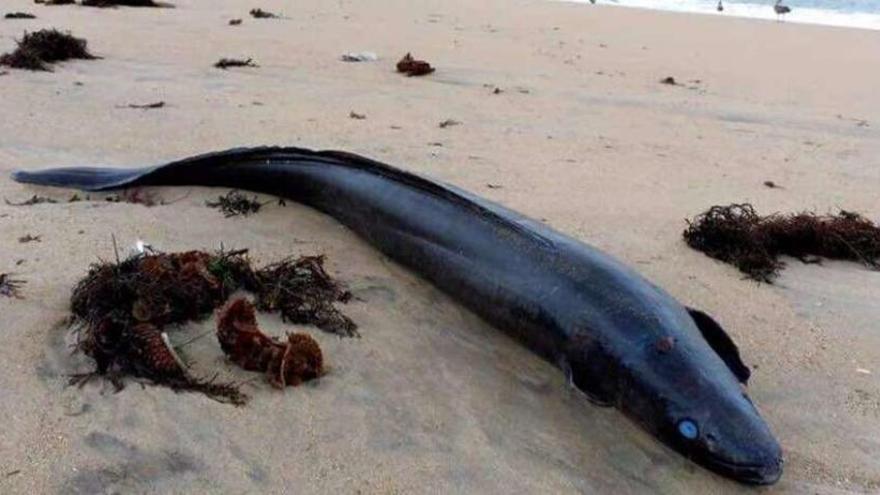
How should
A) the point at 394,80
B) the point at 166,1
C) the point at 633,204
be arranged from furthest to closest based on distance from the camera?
the point at 166,1
the point at 394,80
the point at 633,204

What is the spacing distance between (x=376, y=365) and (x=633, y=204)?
2649 millimetres

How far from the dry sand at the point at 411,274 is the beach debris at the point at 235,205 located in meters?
0.09

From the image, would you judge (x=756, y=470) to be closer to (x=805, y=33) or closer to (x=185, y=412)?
(x=185, y=412)

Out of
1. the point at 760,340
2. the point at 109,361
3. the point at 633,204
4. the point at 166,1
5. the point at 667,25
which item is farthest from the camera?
the point at 667,25

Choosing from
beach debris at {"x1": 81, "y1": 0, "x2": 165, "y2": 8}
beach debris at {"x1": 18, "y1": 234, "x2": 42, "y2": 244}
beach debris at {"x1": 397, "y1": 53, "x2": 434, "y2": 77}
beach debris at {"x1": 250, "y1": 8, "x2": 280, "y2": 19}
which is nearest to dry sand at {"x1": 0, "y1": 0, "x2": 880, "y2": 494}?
beach debris at {"x1": 18, "y1": 234, "x2": 42, "y2": 244}

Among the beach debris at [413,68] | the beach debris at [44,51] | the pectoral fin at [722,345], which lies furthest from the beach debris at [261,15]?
the pectoral fin at [722,345]

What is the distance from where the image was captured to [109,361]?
3033mm

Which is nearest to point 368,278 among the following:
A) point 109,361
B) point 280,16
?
point 109,361

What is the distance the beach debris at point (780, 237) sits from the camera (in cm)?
469

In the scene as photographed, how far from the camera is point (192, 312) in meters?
3.37

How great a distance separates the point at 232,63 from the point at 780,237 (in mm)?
5822

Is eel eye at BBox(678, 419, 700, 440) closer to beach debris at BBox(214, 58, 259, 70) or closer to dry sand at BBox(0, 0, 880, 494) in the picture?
dry sand at BBox(0, 0, 880, 494)

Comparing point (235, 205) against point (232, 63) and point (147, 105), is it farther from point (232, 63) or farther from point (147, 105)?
point (232, 63)

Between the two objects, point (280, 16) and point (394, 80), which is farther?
point (280, 16)
